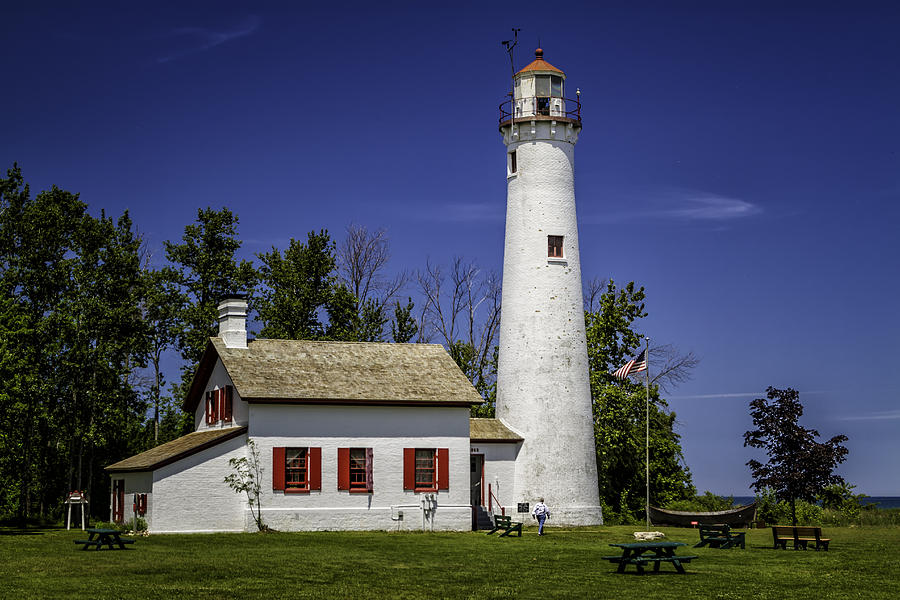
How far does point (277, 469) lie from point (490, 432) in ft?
26.8

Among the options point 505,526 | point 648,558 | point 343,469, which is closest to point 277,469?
point 343,469

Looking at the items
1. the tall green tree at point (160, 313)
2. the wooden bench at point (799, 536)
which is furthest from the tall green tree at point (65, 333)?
the wooden bench at point (799, 536)

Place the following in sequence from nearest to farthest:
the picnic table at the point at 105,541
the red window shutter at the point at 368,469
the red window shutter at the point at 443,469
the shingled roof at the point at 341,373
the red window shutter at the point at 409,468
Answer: the picnic table at the point at 105,541
the shingled roof at the point at 341,373
the red window shutter at the point at 368,469
the red window shutter at the point at 409,468
the red window shutter at the point at 443,469

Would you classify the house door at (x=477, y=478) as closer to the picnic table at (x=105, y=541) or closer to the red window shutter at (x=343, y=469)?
the red window shutter at (x=343, y=469)

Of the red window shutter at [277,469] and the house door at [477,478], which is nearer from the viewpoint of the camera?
the red window shutter at [277,469]

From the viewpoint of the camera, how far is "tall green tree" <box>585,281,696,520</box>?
142ft

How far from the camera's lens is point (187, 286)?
148ft

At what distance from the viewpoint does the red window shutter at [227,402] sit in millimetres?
35753

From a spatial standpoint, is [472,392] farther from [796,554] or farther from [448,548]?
[796,554]

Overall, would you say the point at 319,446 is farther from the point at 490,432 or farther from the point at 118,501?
the point at 118,501

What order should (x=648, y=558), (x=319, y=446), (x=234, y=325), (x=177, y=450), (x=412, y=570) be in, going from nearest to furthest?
1. (x=648, y=558)
2. (x=412, y=570)
3. (x=177, y=450)
4. (x=319, y=446)
5. (x=234, y=325)

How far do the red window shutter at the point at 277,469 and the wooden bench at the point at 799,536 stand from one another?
14437 mm

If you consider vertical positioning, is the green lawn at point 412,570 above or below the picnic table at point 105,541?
below

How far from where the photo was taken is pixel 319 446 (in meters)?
34.4
